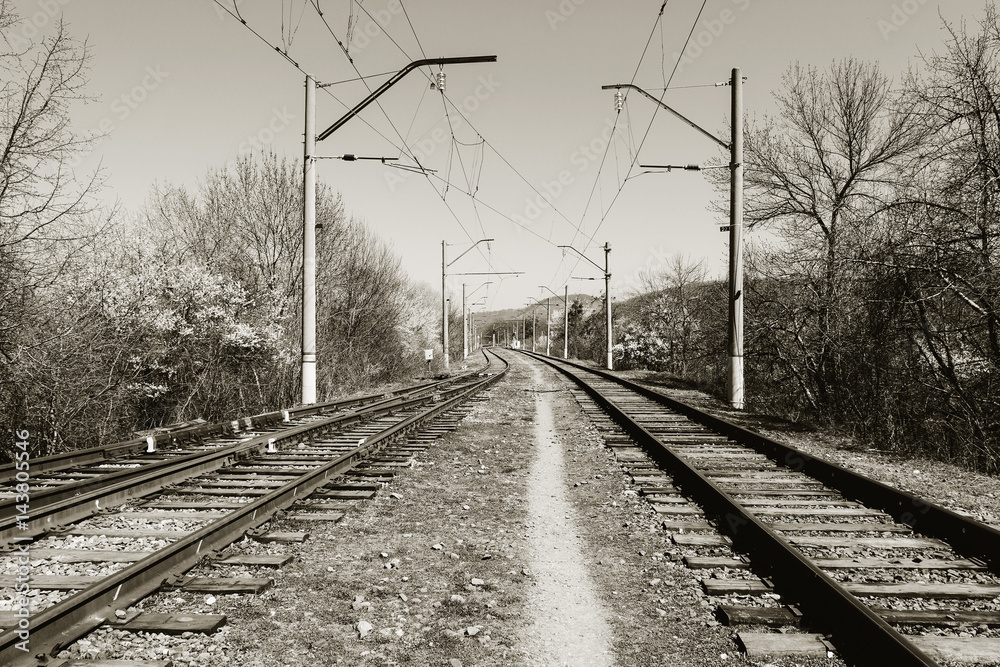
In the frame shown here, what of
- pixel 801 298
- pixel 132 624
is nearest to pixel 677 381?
pixel 801 298

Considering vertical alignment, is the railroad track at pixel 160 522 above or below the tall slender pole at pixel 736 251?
below

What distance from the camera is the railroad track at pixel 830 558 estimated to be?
3.58 m

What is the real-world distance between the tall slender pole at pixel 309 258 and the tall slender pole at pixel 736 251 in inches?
399

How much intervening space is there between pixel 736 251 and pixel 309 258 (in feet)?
33.8

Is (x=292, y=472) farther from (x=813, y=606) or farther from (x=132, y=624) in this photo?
(x=813, y=606)

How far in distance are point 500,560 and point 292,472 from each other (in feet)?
12.2

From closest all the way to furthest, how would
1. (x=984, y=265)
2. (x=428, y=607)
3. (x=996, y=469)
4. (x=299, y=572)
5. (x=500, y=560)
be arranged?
(x=428, y=607), (x=299, y=572), (x=500, y=560), (x=996, y=469), (x=984, y=265)

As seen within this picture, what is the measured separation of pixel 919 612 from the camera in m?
3.86

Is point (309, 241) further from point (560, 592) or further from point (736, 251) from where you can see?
point (560, 592)

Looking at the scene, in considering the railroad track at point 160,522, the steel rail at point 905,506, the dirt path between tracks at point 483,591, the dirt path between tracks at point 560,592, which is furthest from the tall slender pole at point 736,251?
the dirt path between tracks at point 560,592

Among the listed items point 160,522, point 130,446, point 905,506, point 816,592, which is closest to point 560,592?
point 816,592

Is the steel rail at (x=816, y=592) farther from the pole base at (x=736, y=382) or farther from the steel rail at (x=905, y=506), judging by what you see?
the pole base at (x=736, y=382)

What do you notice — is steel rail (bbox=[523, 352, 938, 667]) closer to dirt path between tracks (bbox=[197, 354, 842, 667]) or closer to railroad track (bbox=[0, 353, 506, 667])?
dirt path between tracks (bbox=[197, 354, 842, 667])

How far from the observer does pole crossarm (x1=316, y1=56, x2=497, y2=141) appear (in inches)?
446
